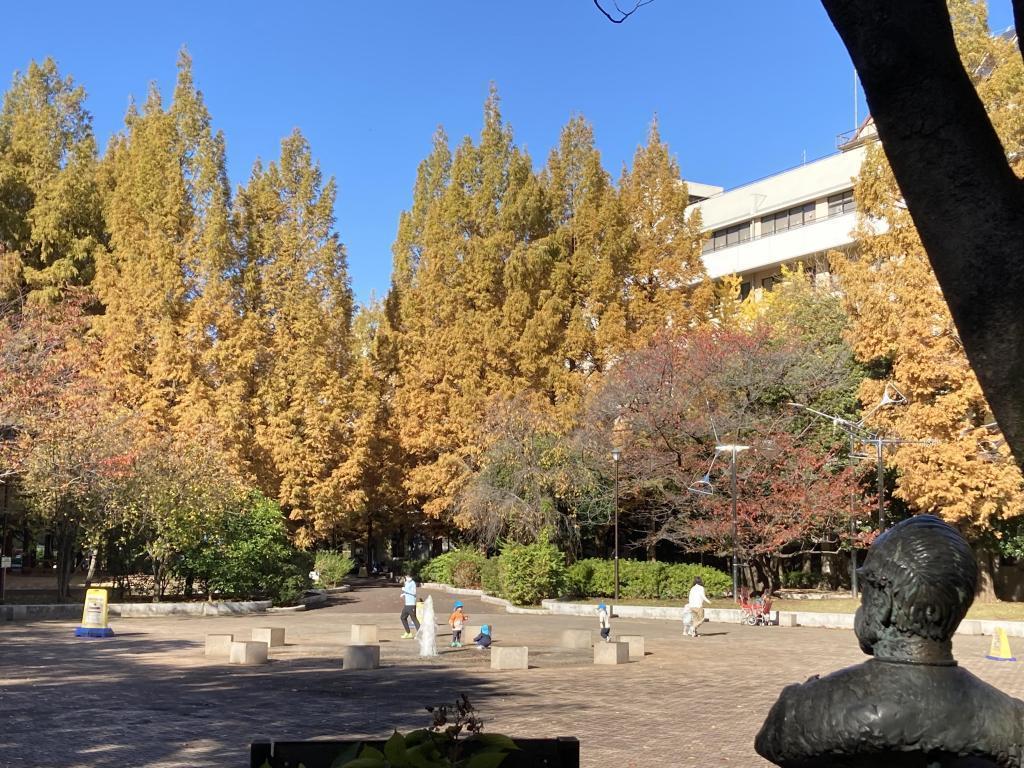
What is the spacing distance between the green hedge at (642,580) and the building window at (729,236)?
29630mm

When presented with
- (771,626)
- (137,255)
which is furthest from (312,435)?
(771,626)

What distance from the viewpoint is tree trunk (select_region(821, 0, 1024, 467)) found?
2.50 meters

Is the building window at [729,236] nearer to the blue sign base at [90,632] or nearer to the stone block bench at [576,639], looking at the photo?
the stone block bench at [576,639]

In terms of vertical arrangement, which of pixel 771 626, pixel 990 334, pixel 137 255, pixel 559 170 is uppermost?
pixel 559 170

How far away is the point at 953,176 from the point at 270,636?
18.2m

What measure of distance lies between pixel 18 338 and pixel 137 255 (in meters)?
8.16

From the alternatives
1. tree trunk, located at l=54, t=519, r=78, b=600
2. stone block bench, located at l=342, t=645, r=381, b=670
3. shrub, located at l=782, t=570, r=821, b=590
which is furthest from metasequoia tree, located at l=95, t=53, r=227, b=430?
shrub, located at l=782, t=570, r=821, b=590

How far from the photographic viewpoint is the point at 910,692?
2463 mm

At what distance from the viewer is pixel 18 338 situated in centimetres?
2961

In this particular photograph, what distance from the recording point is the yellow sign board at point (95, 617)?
20797mm

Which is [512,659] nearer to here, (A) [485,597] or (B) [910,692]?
(B) [910,692]

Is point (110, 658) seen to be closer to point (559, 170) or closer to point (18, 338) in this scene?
point (18, 338)

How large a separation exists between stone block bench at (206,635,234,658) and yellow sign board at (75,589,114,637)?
4.66m

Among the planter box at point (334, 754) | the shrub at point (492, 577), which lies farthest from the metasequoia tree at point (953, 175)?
the shrub at point (492, 577)
